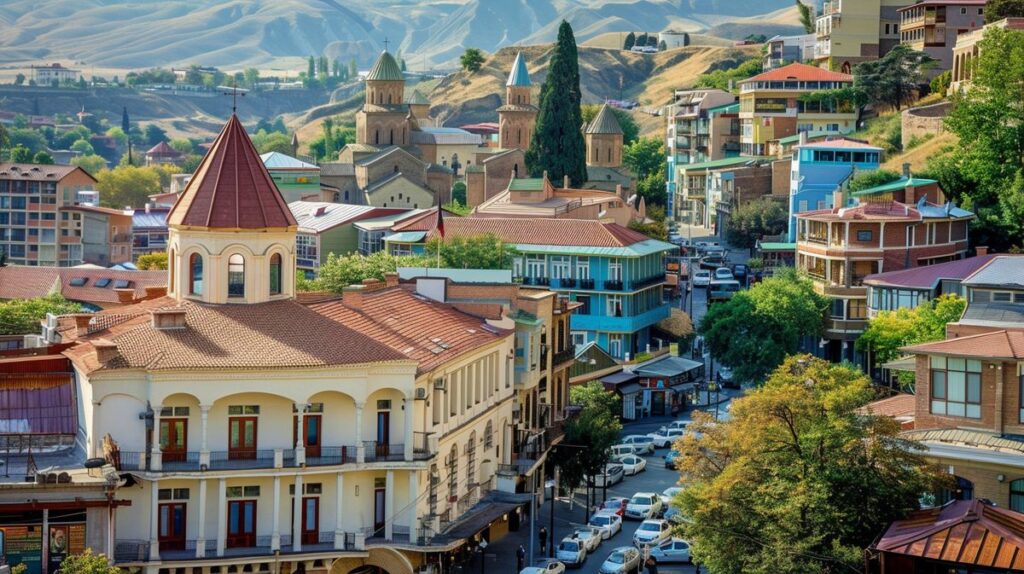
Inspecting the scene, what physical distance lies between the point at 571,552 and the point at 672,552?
120 inches

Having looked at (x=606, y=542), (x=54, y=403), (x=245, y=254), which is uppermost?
(x=245, y=254)

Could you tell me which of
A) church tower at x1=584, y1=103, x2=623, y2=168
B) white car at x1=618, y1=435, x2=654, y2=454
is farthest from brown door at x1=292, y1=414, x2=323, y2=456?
church tower at x1=584, y1=103, x2=623, y2=168

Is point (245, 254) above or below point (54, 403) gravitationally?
above

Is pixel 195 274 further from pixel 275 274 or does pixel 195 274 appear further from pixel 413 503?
pixel 413 503

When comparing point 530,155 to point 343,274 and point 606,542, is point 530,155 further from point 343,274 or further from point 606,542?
point 606,542

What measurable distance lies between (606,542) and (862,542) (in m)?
14.6

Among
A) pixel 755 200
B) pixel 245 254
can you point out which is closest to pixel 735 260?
pixel 755 200

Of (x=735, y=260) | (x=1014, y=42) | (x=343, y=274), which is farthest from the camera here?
(x=735, y=260)

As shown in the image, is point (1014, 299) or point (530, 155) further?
point (530, 155)

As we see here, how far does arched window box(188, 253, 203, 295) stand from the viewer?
58.1 metres

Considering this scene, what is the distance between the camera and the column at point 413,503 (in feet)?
176

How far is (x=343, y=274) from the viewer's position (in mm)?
89750

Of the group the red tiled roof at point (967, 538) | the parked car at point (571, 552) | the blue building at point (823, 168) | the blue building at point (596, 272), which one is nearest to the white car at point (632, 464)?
the parked car at point (571, 552)

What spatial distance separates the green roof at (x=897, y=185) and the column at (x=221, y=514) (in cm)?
5174
